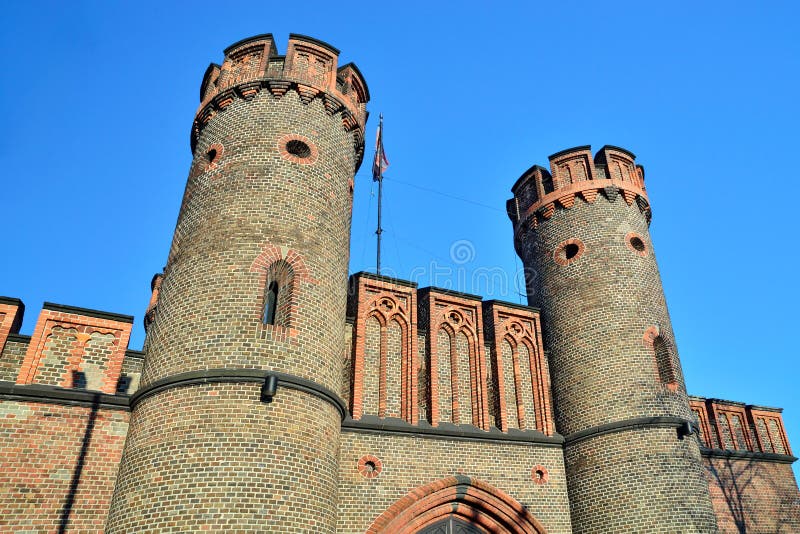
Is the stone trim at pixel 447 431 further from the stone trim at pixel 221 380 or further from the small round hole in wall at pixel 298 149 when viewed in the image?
the small round hole in wall at pixel 298 149

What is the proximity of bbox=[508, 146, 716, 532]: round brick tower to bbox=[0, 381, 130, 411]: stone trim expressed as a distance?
10225 mm

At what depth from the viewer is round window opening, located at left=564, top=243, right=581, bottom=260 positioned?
16.8 meters

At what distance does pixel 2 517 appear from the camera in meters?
9.29

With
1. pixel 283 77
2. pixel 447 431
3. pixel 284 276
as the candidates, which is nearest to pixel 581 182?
pixel 447 431

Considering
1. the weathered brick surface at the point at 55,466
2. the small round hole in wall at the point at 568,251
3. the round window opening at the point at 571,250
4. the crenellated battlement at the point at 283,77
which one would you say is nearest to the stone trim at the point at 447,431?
the weathered brick surface at the point at 55,466

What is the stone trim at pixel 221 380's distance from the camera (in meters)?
10.0

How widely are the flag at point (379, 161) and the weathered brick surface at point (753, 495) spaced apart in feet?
46.7

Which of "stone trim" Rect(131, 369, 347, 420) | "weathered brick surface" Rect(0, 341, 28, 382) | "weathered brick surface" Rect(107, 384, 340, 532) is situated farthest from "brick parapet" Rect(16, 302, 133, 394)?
"weathered brick surface" Rect(107, 384, 340, 532)

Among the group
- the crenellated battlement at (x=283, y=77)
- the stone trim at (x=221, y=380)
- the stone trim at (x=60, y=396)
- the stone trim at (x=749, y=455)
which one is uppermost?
the crenellated battlement at (x=283, y=77)

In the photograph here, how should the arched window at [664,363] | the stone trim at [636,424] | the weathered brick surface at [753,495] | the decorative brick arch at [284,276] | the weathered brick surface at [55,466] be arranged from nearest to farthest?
1. the weathered brick surface at [55,466]
2. the decorative brick arch at [284,276]
3. the stone trim at [636,424]
4. the arched window at [664,363]
5. the weathered brick surface at [753,495]

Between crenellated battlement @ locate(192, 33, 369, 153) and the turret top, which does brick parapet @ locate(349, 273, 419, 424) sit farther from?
the turret top

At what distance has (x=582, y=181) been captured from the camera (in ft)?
57.3

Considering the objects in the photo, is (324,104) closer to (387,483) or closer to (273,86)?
(273,86)

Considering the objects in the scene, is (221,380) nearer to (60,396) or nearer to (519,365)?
(60,396)
